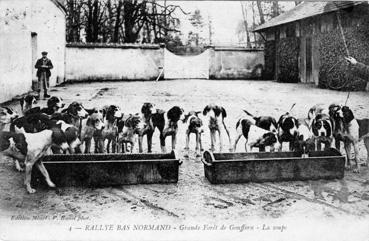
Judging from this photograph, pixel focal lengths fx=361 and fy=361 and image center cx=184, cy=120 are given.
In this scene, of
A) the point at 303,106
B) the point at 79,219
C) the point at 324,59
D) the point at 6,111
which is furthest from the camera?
the point at 324,59

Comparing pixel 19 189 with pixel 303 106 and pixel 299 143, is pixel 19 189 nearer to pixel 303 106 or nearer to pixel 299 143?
pixel 299 143

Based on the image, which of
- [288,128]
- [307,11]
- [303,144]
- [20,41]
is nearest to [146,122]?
[288,128]

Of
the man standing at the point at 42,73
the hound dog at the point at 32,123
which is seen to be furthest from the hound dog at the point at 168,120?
the man standing at the point at 42,73

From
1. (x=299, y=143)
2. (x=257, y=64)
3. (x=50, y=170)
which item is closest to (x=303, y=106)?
(x=299, y=143)

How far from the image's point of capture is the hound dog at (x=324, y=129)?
5.21m

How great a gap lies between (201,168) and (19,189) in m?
2.44

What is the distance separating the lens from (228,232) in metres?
3.84

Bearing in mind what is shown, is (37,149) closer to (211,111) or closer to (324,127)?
(211,111)

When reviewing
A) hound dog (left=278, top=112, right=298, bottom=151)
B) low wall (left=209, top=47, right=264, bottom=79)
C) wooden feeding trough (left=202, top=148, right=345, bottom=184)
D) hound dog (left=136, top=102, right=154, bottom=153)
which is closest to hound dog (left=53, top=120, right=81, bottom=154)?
hound dog (left=136, top=102, right=154, bottom=153)

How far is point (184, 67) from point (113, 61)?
9.41ft

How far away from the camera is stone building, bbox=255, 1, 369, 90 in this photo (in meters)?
9.09

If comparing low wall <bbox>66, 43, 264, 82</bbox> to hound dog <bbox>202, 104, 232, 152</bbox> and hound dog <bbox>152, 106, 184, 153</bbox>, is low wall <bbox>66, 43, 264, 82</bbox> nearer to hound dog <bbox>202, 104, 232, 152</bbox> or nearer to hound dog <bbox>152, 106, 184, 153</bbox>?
hound dog <bbox>202, 104, 232, 152</bbox>

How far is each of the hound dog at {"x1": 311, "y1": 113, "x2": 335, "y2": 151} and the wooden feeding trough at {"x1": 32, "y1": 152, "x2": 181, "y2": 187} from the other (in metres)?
2.16

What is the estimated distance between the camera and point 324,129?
5211 mm
